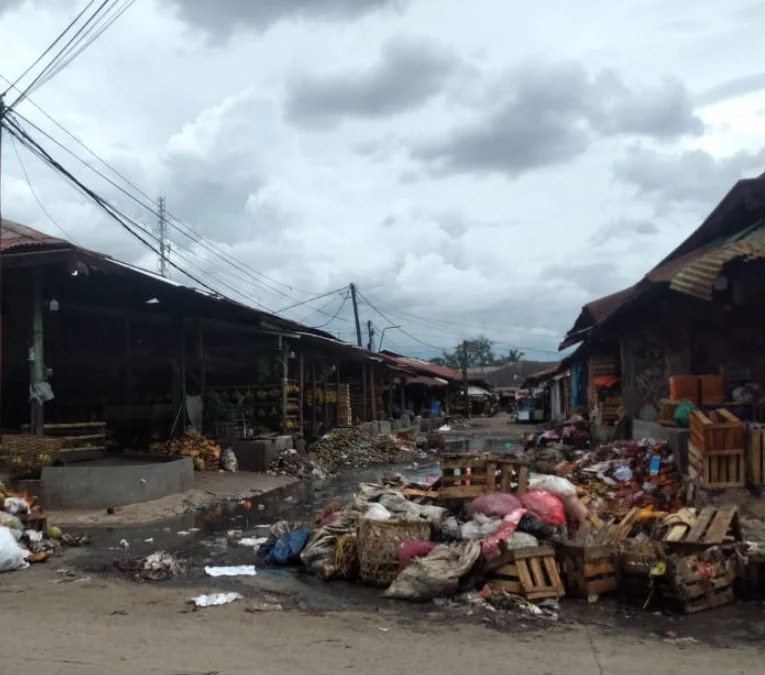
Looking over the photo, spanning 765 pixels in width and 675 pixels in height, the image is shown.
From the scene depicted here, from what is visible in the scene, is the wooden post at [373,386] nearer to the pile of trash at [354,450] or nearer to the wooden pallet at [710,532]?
the pile of trash at [354,450]

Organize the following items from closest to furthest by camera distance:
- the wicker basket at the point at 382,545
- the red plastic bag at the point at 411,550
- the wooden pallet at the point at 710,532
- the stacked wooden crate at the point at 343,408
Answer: the wooden pallet at the point at 710,532 < the red plastic bag at the point at 411,550 < the wicker basket at the point at 382,545 < the stacked wooden crate at the point at 343,408

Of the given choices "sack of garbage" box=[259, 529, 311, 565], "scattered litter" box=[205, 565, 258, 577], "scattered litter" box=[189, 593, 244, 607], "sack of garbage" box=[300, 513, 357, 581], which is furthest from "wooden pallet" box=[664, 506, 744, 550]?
"scattered litter" box=[205, 565, 258, 577]

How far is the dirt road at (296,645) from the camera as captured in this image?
17.3ft

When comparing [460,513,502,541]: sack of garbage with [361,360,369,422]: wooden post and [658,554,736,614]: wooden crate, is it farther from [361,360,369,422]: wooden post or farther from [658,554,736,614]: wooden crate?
[361,360,369,422]: wooden post

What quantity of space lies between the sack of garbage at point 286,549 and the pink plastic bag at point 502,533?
2373 mm

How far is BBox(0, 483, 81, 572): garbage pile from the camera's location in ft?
27.7

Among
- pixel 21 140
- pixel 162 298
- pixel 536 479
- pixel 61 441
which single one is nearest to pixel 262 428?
pixel 162 298

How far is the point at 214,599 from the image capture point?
7.18m

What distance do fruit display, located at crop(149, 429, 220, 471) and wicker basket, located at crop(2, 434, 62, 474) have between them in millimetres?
3936

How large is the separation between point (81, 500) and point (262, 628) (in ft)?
22.8

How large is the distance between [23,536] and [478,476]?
578 cm

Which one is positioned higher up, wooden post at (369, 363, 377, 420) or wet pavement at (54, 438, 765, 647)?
wooden post at (369, 363, 377, 420)

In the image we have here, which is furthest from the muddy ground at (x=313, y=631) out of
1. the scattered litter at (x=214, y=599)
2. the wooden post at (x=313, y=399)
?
the wooden post at (x=313, y=399)

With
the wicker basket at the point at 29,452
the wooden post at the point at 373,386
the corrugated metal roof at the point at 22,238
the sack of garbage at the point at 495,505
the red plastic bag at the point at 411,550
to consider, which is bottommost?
the red plastic bag at the point at 411,550
